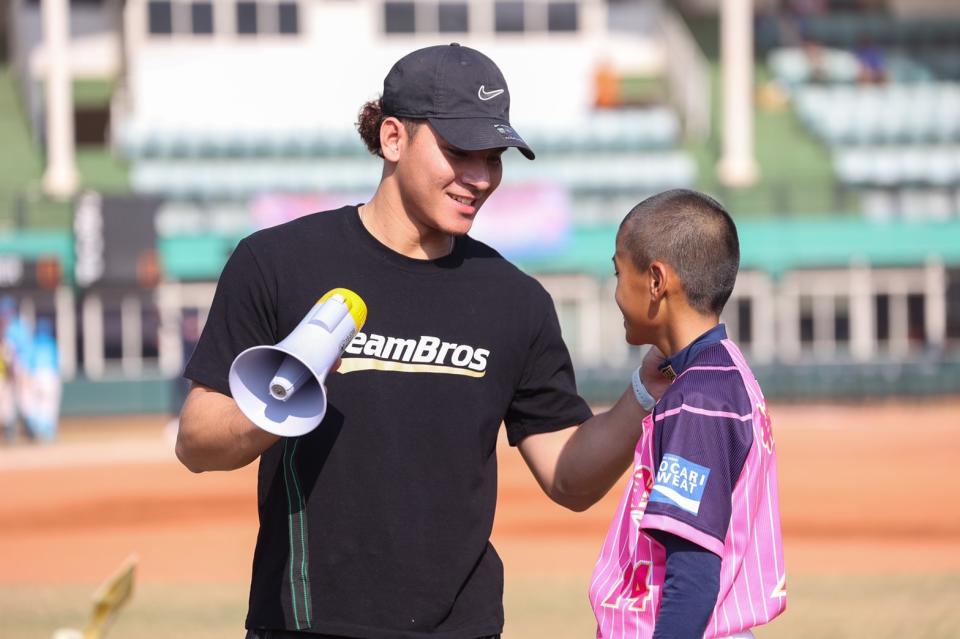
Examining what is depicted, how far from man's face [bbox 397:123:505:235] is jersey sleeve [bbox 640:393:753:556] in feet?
2.64

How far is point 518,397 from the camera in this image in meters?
3.93

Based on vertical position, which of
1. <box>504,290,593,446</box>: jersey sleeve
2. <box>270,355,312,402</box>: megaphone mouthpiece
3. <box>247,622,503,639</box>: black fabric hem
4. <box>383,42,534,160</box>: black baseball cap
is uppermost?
<box>383,42,534,160</box>: black baseball cap

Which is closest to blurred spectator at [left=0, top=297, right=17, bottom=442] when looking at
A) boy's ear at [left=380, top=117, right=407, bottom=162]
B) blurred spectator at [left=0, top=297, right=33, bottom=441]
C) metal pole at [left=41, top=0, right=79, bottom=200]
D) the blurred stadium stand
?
blurred spectator at [left=0, top=297, right=33, bottom=441]

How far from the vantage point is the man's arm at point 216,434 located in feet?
10.8

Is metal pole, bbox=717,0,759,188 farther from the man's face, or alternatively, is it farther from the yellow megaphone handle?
the yellow megaphone handle

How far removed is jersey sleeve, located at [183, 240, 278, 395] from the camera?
3.52 m

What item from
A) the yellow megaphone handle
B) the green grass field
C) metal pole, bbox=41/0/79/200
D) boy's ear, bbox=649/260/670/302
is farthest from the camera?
metal pole, bbox=41/0/79/200

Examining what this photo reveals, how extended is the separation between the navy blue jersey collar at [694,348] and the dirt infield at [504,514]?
8358mm

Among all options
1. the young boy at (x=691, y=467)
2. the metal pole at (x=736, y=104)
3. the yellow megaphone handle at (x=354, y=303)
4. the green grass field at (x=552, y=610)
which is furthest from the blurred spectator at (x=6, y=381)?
the young boy at (x=691, y=467)

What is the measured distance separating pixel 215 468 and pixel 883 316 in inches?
1240

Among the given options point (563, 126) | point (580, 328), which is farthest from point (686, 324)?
point (563, 126)

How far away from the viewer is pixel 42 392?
950 inches

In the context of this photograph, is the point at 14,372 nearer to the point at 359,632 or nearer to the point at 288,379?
the point at 359,632

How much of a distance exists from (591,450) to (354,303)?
88cm
